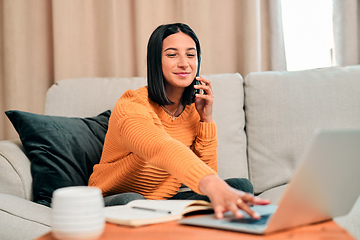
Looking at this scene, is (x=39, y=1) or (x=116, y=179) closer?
(x=116, y=179)

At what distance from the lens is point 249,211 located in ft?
2.40

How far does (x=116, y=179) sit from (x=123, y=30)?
1.22 meters

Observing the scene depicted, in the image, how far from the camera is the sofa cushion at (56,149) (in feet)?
4.83

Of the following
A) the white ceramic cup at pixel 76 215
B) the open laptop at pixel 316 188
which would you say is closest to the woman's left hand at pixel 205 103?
the open laptop at pixel 316 188

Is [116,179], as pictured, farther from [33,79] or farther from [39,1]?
[39,1]

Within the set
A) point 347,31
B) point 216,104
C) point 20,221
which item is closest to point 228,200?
point 20,221

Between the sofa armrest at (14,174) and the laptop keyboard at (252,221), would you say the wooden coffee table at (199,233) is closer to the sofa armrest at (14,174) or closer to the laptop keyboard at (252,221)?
the laptop keyboard at (252,221)

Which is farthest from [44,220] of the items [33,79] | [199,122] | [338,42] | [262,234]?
[338,42]

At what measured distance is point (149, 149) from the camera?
3.25ft

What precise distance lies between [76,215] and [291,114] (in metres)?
1.33

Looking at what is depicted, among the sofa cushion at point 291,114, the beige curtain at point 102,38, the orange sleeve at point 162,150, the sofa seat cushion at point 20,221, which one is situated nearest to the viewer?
the orange sleeve at point 162,150

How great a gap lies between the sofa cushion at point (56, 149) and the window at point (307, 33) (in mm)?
1229

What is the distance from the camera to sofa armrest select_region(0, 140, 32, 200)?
1.44m

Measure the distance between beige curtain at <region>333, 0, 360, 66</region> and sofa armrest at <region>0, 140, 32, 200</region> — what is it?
1651 mm
